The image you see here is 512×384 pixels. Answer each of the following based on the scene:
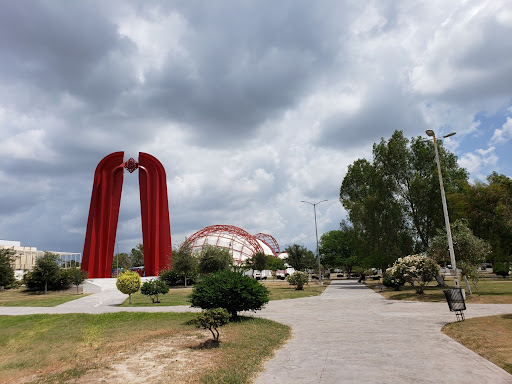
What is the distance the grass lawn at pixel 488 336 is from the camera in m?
7.94

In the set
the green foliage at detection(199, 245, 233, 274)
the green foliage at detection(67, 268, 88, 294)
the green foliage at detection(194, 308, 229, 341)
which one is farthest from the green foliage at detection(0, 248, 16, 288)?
the green foliage at detection(194, 308, 229, 341)

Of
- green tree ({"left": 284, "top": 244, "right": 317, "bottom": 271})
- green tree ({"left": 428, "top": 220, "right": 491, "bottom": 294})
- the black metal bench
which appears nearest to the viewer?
the black metal bench

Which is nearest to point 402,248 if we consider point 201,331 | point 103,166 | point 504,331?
point 504,331

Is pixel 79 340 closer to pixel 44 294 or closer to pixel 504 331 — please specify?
pixel 504 331

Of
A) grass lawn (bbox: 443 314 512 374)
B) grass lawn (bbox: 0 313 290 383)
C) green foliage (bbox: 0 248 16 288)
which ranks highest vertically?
green foliage (bbox: 0 248 16 288)

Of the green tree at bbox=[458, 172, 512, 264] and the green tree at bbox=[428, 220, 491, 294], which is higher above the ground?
the green tree at bbox=[458, 172, 512, 264]

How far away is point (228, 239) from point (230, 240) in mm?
545

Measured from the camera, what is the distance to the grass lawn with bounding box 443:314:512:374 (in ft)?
26.1

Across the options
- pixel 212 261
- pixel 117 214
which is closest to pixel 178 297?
pixel 212 261

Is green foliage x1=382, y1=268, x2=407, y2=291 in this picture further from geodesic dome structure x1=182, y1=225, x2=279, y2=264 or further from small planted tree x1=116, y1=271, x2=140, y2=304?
geodesic dome structure x1=182, y1=225, x2=279, y2=264

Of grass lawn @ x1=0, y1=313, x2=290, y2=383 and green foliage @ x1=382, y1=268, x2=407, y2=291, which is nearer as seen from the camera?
grass lawn @ x1=0, y1=313, x2=290, y2=383

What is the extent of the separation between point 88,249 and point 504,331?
Result: 44.0 m

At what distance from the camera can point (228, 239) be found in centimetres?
8638

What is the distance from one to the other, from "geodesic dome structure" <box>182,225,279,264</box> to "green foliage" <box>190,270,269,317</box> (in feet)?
215
